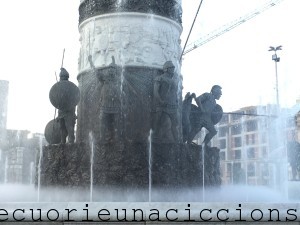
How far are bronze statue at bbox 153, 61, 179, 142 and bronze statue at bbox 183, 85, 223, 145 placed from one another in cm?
128

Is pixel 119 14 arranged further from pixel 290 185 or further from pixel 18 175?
pixel 18 175

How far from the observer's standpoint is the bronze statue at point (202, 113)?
13516 millimetres

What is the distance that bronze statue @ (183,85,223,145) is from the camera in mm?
13516

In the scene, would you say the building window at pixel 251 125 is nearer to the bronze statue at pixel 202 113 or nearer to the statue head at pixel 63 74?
the bronze statue at pixel 202 113

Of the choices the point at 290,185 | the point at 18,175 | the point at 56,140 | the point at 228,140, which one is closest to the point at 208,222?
the point at 56,140

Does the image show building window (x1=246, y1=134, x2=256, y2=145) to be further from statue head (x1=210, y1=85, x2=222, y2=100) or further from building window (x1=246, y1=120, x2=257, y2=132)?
statue head (x1=210, y1=85, x2=222, y2=100)

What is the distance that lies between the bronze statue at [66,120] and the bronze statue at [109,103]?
2.90 ft

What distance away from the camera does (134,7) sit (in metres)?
12.8

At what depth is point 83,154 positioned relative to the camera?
11.5m

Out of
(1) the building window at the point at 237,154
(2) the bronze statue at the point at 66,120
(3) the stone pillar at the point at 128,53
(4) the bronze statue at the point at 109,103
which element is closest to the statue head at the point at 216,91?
(3) the stone pillar at the point at 128,53

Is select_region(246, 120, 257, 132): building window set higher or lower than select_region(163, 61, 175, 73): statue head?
higher

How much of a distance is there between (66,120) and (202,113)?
12.4ft

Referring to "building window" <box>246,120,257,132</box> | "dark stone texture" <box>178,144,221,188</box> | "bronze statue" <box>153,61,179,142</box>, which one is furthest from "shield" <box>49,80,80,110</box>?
"building window" <box>246,120,257,132</box>

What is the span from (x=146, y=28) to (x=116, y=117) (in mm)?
2488
